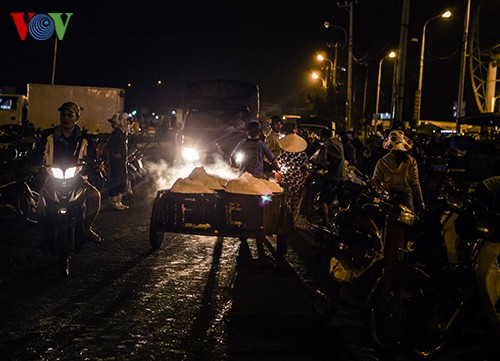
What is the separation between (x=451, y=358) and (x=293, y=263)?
11.5 feet

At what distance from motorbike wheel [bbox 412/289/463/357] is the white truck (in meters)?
24.9

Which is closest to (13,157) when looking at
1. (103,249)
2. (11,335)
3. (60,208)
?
(103,249)

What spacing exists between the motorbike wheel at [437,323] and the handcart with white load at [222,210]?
327 cm

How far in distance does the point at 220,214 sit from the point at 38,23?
98.9ft

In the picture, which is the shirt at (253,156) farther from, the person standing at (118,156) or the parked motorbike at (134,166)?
the parked motorbike at (134,166)

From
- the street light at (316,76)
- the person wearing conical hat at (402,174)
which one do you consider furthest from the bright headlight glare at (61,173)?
the street light at (316,76)

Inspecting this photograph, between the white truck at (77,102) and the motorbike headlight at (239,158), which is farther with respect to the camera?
the white truck at (77,102)

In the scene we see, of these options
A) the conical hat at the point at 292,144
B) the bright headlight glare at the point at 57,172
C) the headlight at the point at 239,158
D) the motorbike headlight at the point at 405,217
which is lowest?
the motorbike headlight at the point at 405,217

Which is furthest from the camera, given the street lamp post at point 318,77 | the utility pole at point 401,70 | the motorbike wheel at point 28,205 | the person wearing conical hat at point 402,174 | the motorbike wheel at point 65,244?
the street lamp post at point 318,77

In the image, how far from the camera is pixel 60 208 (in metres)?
6.98

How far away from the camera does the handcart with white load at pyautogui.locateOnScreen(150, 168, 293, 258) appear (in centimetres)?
788

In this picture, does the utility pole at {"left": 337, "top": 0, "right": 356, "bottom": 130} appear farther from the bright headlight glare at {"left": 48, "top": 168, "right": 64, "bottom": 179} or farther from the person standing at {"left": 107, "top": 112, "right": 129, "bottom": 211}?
the bright headlight glare at {"left": 48, "top": 168, "right": 64, "bottom": 179}

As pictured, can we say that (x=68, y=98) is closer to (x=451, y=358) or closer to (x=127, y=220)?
(x=127, y=220)

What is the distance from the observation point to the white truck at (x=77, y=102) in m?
28.2
